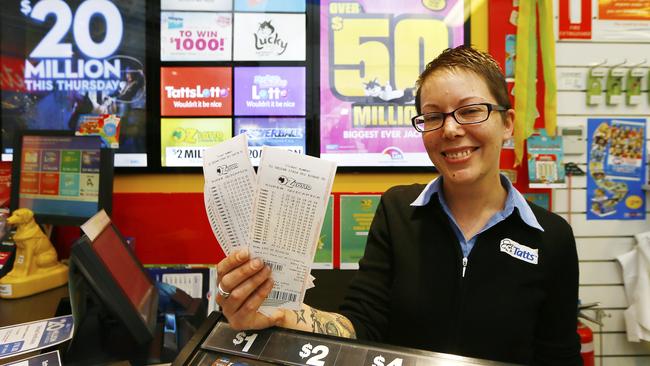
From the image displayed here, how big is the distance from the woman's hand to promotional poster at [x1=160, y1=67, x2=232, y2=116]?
4.98ft

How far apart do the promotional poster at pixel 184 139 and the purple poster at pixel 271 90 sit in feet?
0.67

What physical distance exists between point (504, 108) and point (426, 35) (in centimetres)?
117

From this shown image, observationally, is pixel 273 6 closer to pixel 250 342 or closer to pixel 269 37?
pixel 269 37

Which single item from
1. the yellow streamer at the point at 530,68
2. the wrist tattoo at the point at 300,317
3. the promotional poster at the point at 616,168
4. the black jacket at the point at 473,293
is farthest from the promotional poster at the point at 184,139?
the promotional poster at the point at 616,168

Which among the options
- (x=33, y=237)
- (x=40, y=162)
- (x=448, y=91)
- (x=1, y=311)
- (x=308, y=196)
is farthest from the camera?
(x=40, y=162)

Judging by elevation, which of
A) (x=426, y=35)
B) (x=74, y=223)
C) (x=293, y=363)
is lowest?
(x=293, y=363)

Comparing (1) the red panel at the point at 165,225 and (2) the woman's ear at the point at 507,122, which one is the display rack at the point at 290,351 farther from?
(1) the red panel at the point at 165,225

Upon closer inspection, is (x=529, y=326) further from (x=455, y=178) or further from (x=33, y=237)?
(x=33, y=237)

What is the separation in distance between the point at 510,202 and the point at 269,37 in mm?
1514

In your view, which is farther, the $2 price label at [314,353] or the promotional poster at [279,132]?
the promotional poster at [279,132]

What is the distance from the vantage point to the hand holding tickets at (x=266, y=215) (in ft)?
2.30

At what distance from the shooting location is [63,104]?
7.11 ft

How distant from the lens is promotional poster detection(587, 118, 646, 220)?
2281 millimetres

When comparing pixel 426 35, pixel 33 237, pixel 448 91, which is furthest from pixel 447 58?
pixel 33 237
